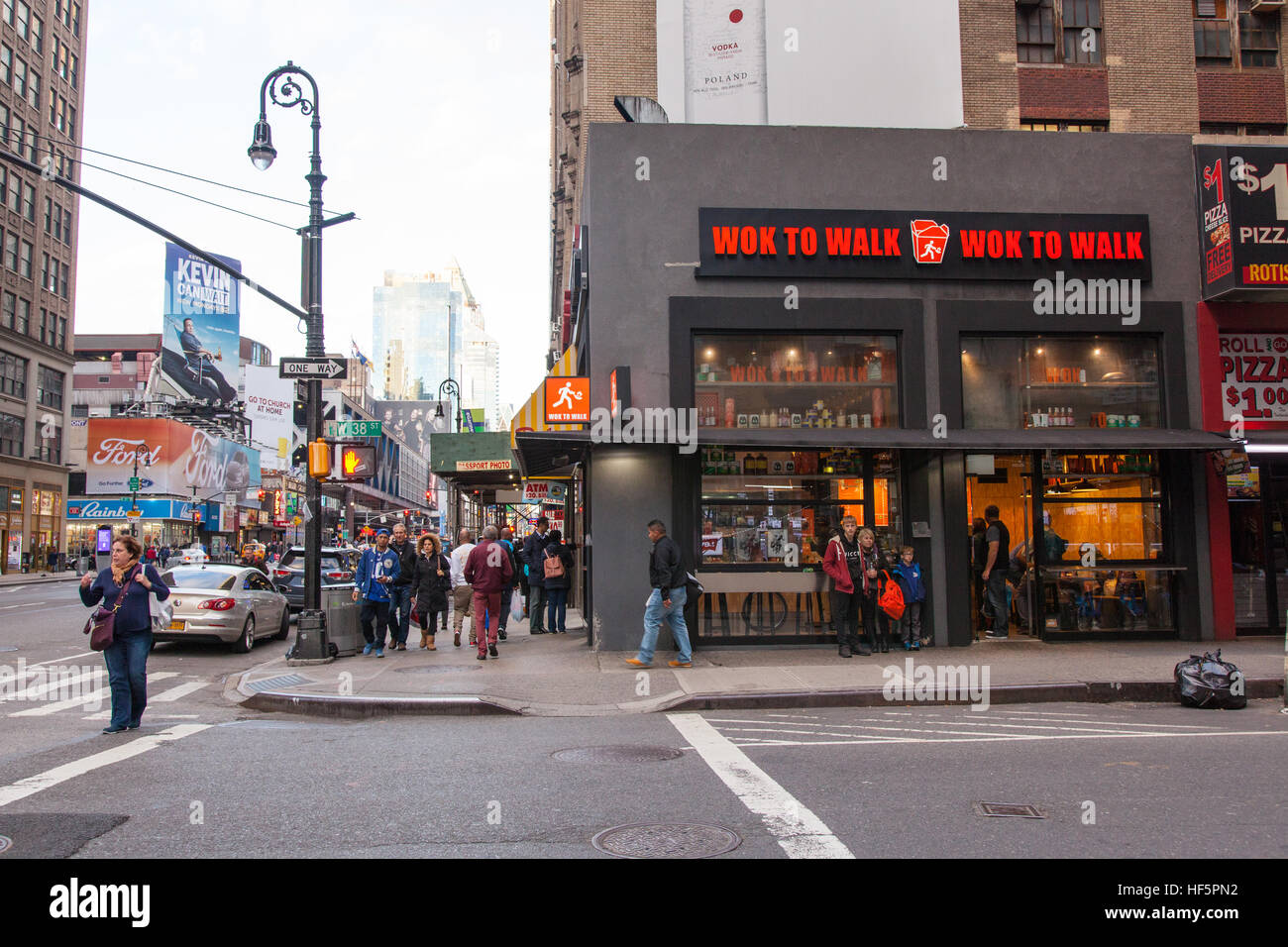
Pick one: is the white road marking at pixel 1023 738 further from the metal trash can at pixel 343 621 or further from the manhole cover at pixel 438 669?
the metal trash can at pixel 343 621

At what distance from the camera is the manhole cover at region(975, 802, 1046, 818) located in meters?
5.70

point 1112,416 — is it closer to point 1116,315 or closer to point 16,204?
point 1116,315

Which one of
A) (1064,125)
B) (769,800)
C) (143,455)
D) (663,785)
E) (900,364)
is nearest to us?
(769,800)

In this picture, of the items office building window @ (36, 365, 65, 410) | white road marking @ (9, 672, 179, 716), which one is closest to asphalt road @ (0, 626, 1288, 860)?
white road marking @ (9, 672, 179, 716)

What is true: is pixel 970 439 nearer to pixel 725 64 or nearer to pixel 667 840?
pixel 725 64

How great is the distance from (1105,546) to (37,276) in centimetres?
6294

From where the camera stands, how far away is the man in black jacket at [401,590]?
49.6 feet

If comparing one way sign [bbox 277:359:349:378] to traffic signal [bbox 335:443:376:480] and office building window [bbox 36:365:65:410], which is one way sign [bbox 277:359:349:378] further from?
office building window [bbox 36:365:65:410]

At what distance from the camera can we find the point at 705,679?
11.5m

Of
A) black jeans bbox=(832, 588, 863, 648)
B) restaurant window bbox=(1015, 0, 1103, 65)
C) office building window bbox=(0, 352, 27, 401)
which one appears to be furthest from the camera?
office building window bbox=(0, 352, 27, 401)

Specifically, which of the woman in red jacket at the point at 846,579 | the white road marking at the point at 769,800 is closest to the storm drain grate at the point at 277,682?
the white road marking at the point at 769,800

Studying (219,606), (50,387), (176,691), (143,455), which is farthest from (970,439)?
(143,455)

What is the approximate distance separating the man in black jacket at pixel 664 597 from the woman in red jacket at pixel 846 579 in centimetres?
211
